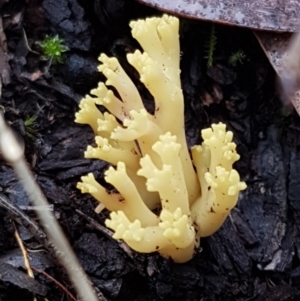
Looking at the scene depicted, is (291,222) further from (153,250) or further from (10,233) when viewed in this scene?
(10,233)

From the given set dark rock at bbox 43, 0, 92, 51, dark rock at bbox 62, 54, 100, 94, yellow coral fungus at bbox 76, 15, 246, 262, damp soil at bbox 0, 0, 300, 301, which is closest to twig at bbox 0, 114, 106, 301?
damp soil at bbox 0, 0, 300, 301

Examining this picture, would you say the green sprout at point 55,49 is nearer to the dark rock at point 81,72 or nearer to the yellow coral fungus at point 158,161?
the dark rock at point 81,72

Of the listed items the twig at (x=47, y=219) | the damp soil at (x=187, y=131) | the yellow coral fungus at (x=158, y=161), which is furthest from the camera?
the damp soil at (x=187, y=131)

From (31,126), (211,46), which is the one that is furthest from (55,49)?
(211,46)

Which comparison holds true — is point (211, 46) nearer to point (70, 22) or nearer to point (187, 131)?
point (187, 131)

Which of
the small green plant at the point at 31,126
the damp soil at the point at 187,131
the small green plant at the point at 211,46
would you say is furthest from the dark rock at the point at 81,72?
the small green plant at the point at 211,46
